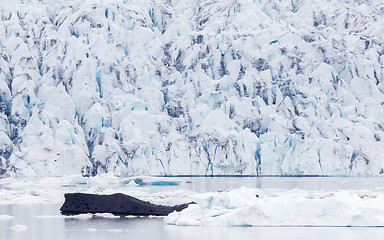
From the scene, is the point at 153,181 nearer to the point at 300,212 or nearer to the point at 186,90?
the point at 186,90

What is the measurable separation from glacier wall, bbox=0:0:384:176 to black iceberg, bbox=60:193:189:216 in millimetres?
14983

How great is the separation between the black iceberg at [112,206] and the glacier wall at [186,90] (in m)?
15.0

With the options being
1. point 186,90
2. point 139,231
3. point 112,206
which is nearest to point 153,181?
point 186,90

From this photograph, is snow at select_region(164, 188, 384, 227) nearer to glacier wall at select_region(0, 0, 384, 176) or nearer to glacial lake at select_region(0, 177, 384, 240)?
glacial lake at select_region(0, 177, 384, 240)

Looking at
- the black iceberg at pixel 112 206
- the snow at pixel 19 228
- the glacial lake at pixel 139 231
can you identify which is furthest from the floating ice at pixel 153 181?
the snow at pixel 19 228

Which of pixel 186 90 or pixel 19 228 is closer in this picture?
pixel 19 228

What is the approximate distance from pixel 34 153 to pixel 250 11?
17.3 m

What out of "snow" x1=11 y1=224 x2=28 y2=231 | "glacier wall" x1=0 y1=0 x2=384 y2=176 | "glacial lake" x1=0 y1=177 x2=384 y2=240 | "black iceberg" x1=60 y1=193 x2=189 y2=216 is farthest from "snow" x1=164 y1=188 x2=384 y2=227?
"glacier wall" x1=0 y1=0 x2=384 y2=176

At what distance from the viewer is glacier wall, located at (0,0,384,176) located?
1079 inches

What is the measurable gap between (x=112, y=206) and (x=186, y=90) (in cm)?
2119

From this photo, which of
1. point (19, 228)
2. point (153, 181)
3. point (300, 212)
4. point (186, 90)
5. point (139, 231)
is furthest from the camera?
point (186, 90)

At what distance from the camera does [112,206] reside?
36.5ft

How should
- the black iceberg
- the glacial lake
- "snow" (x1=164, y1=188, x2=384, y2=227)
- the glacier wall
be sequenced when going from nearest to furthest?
the glacial lake, "snow" (x1=164, y1=188, x2=384, y2=227), the black iceberg, the glacier wall

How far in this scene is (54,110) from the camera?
98.5 feet
